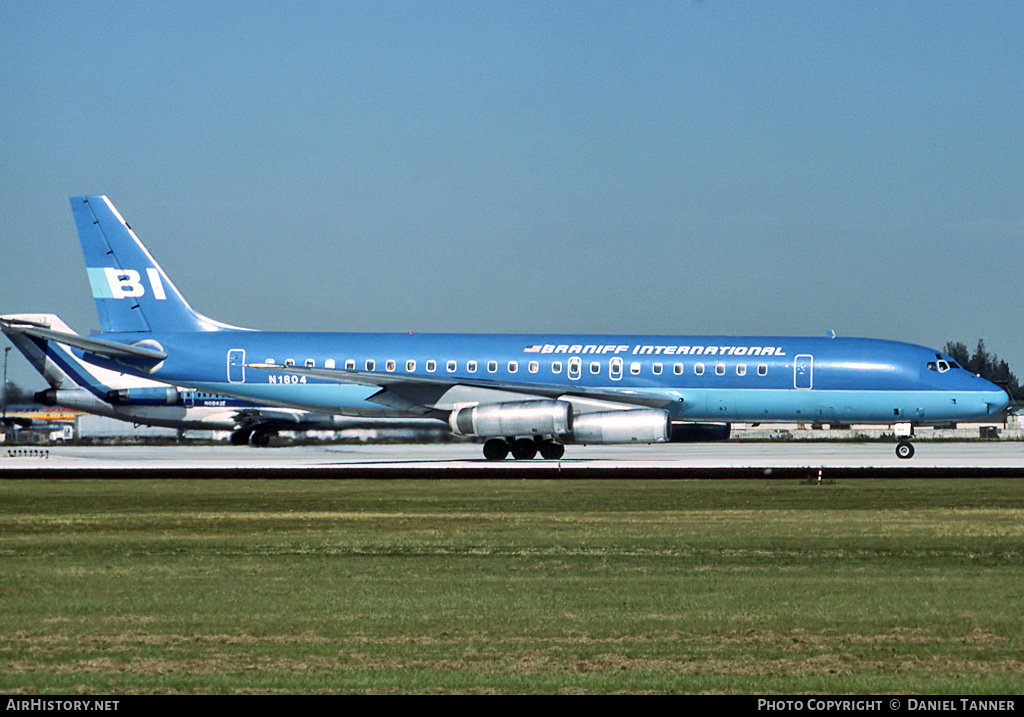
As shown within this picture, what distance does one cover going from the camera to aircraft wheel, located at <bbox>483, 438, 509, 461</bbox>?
134ft

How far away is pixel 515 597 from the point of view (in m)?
13.2

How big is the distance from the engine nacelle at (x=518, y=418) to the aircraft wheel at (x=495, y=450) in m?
2.35

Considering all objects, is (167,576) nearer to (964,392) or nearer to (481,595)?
(481,595)

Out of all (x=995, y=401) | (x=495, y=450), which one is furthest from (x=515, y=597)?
(x=995, y=401)

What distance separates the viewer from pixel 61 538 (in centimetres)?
1859

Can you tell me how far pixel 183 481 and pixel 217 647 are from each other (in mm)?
21285

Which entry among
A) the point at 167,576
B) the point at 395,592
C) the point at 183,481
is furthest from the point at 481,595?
the point at 183,481

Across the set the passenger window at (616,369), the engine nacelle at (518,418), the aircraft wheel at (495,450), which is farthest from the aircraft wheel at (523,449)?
the passenger window at (616,369)

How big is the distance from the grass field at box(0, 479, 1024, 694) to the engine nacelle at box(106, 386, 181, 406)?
96.7 ft

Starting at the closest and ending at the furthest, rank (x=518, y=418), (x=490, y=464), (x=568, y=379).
A: (x=518, y=418)
(x=490, y=464)
(x=568, y=379)

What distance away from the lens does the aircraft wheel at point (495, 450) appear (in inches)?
1609

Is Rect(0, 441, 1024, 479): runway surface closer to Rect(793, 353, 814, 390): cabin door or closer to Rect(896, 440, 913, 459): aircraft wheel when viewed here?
Rect(896, 440, 913, 459): aircraft wheel

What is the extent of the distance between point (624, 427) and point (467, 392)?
564cm

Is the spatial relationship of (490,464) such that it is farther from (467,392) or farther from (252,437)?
(252,437)
